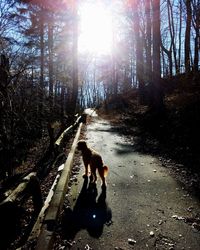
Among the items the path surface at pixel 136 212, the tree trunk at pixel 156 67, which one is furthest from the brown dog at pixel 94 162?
the tree trunk at pixel 156 67

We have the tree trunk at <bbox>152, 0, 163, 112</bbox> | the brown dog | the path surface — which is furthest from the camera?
the tree trunk at <bbox>152, 0, 163, 112</bbox>

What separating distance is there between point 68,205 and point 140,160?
476 cm

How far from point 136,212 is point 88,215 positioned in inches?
37.2

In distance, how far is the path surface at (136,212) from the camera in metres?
4.79

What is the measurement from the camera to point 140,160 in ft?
34.4

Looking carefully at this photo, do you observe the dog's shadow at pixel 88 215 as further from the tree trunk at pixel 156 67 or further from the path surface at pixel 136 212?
the tree trunk at pixel 156 67

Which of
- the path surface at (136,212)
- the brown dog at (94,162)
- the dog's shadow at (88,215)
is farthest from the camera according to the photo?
the brown dog at (94,162)

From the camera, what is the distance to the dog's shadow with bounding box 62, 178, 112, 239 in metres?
5.14

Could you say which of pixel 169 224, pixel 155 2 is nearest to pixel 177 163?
pixel 169 224

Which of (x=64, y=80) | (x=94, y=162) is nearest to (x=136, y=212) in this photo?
(x=94, y=162)

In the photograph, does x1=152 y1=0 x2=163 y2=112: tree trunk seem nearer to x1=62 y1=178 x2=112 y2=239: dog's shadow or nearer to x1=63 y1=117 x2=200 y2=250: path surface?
x1=63 y1=117 x2=200 y2=250: path surface

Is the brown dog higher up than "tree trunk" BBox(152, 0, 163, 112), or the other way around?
"tree trunk" BBox(152, 0, 163, 112)

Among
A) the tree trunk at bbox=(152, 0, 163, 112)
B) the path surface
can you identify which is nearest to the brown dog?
the path surface

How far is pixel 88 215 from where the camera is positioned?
5.78m
